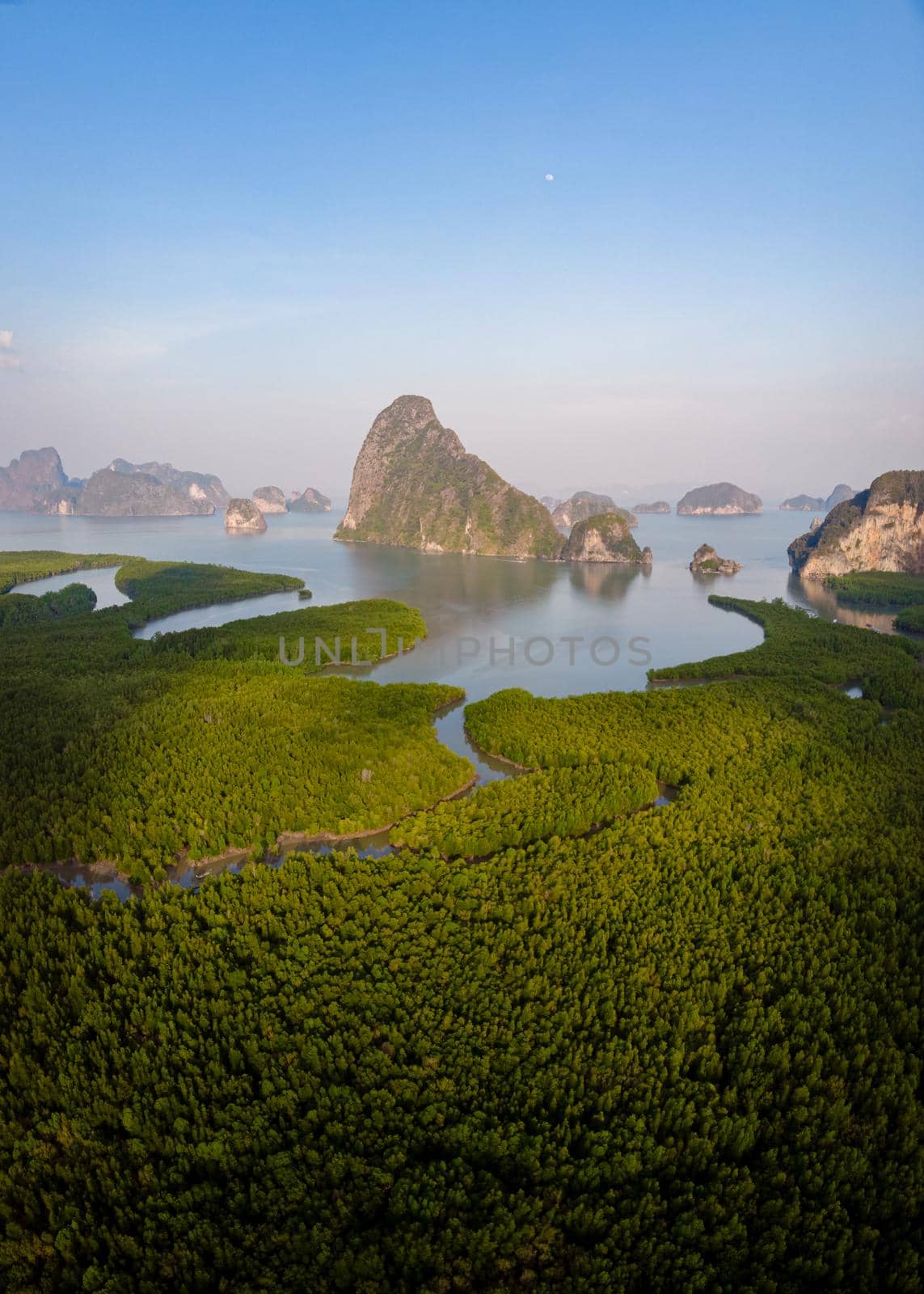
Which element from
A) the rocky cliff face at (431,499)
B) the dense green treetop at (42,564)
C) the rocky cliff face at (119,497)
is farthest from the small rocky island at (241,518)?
the rocky cliff face at (119,497)

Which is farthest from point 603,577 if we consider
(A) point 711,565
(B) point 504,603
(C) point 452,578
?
(B) point 504,603

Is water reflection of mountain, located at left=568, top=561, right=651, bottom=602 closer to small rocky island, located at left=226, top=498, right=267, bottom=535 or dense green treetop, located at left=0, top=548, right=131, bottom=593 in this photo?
dense green treetop, located at left=0, top=548, right=131, bottom=593

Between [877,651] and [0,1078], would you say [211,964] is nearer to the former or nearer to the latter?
[0,1078]

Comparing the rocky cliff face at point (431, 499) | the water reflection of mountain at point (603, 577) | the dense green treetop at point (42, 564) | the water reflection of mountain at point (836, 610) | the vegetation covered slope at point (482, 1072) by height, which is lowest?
the vegetation covered slope at point (482, 1072)

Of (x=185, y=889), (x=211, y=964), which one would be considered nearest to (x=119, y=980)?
(x=211, y=964)

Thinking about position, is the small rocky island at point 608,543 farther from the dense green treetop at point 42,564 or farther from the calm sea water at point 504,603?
the dense green treetop at point 42,564
